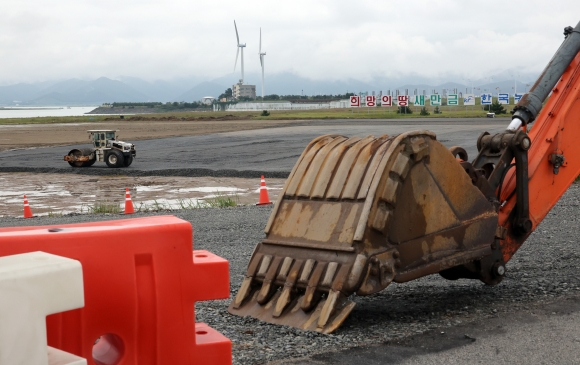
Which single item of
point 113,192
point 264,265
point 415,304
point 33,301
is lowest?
point 113,192

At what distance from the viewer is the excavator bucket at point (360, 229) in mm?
5520

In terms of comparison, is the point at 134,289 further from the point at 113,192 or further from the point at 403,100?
the point at 403,100

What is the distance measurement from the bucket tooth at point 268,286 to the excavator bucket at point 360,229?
0.01 metres

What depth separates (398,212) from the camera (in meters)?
5.67

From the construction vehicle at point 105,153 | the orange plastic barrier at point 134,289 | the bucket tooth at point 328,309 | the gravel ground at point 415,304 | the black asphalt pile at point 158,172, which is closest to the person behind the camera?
the orange plastic barrier at point 134,289

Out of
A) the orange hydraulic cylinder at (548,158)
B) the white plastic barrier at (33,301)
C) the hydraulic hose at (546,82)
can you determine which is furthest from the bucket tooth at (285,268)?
the white plastic barrier at (33,301)

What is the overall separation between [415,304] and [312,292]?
1337mm

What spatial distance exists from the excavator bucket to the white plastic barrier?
2782 mm

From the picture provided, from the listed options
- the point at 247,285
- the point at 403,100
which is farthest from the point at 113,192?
the point at 403,100

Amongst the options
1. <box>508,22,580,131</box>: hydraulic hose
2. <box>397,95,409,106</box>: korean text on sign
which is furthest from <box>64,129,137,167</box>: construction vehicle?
<box>397,95,409,106</box>: korean text on sign

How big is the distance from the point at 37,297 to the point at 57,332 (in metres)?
0.99

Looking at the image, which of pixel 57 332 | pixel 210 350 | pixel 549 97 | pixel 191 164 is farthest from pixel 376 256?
pixel 191 164

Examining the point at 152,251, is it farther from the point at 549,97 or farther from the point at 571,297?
the point at 549,97

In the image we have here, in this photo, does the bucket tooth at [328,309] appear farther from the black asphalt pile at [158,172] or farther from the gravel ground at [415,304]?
the black asphalt pile at [158,172]
